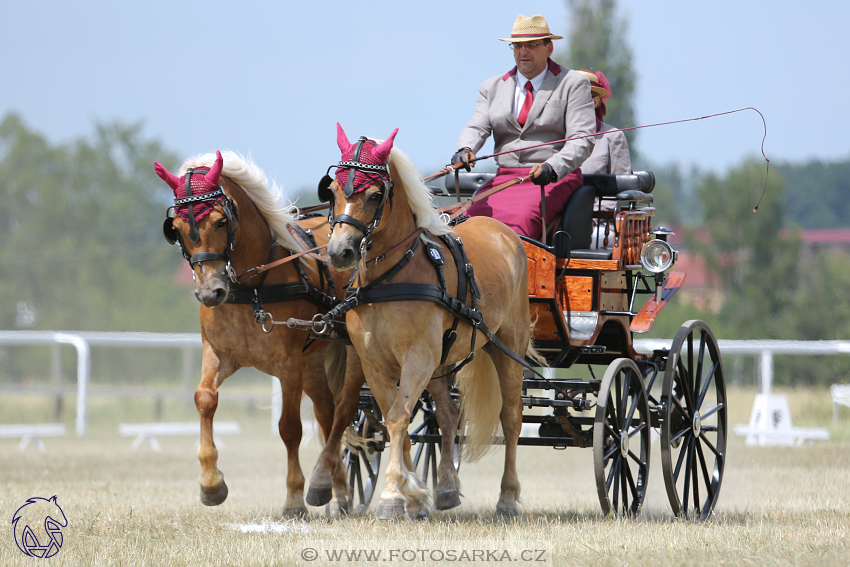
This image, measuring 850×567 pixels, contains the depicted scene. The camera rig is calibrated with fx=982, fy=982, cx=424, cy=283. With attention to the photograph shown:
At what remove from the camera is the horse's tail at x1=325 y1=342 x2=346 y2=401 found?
22.1ft

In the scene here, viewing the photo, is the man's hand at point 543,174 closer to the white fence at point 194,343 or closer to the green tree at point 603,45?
the white fence at point 194,343

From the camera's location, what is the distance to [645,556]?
4508 mm

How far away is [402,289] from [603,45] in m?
24.5

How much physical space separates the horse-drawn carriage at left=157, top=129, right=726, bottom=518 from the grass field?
337 millimetres

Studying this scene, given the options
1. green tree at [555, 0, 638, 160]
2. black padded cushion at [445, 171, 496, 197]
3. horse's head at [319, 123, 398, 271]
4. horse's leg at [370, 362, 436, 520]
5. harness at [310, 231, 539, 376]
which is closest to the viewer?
horse's head at [319, 123, 398, 271]

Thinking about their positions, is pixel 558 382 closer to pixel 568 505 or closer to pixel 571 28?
pixel 568 505

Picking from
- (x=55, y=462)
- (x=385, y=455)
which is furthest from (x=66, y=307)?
(x=385, y=455)

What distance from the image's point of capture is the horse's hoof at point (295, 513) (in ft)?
19.8

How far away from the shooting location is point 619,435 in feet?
20.3

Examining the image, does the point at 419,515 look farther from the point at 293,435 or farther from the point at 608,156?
the point at 608,156

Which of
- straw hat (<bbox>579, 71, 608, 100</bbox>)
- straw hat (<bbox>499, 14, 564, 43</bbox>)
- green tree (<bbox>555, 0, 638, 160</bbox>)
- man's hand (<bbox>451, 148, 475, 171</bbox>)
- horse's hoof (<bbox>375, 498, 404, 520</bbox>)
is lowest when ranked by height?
horse's hoof (<bbox>375, 498, 404, 520</bbox>)

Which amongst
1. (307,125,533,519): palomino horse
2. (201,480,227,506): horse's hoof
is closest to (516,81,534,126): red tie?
(307,125,533,519): palomino horse

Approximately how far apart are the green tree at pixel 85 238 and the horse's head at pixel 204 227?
33.1 m

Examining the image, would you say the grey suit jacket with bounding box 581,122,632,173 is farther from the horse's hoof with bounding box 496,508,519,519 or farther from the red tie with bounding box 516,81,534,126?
the horse's hoof with bounding box 496,508,519,519
